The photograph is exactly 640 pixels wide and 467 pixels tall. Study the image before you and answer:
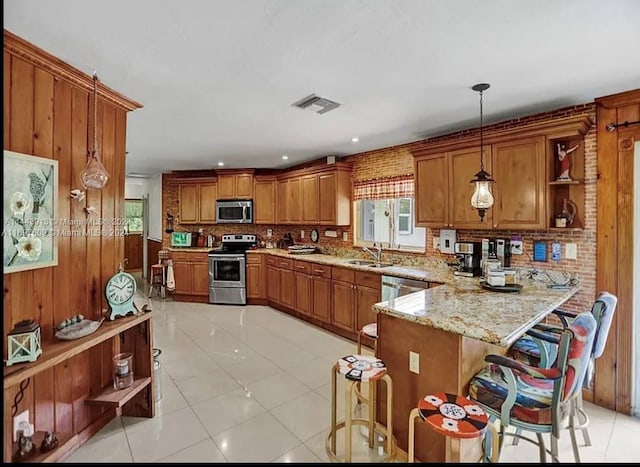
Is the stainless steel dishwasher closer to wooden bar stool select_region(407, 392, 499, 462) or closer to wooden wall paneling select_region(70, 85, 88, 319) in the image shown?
wooden bar stool select_region(407, 392, 499, 462)

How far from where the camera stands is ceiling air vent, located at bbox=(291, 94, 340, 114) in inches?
111

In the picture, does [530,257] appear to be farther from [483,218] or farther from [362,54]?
[362,54]

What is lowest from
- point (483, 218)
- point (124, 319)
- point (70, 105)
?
point (124, 319)

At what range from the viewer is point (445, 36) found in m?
1.88

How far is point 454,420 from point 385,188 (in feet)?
11.3

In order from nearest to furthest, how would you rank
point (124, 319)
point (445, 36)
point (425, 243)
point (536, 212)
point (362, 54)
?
point (445, 36) → point (362, 54) → point (124, 319) → point (536, 212) → point (425, 243)

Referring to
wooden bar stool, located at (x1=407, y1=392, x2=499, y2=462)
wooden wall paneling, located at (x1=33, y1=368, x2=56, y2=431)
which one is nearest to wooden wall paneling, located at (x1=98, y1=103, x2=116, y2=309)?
wooden wall paneling, located at (x1=33, y1=368, x2=56, y2=431)

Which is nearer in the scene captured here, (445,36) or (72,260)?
(445,36)

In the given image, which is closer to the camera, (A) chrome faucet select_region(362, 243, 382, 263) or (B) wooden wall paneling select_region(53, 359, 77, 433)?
(B) wooden wall paneling select_region(53, 359, 77, 433)

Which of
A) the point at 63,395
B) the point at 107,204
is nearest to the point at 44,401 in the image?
the point at 63,395

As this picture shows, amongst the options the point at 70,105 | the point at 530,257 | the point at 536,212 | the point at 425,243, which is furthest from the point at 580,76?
the point at 70,105

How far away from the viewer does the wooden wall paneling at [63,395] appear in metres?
2.01

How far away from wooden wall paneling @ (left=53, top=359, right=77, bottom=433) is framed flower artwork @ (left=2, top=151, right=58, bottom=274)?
2.15 ft

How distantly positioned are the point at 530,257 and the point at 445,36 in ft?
7.51
